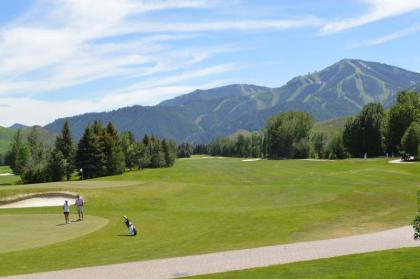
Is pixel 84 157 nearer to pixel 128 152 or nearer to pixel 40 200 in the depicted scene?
pixel 128 152

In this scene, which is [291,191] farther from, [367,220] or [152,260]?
[152,260]

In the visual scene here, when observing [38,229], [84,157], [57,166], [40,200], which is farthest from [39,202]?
[57,166]

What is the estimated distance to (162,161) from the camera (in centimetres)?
13238

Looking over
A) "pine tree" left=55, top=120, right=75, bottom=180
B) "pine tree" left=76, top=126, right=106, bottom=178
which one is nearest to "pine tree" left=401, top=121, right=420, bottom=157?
"pine tree" left=76, top=126, right=106, bottom=178

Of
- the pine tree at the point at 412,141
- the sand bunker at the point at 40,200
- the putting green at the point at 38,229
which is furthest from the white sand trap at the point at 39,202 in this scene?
the pine tree at the point at 412,141

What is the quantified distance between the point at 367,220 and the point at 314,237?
7740 millimetres

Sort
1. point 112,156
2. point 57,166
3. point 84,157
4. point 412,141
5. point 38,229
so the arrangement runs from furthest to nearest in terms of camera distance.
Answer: point 57,166, point 112,156, point 84,157, point 412,141, point 38,229

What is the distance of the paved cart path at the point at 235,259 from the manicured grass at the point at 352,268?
1800 millimetres

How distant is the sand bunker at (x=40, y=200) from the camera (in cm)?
5275

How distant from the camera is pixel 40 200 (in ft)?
177

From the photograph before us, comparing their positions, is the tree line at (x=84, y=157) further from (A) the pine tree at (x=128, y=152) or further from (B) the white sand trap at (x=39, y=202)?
(B) the white sand trap at (x=39, y=202)

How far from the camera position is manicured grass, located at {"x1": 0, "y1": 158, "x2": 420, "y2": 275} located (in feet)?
89.0

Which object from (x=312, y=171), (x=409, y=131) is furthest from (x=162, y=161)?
(x=409, y=131)

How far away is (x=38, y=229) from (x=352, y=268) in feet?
79.3
